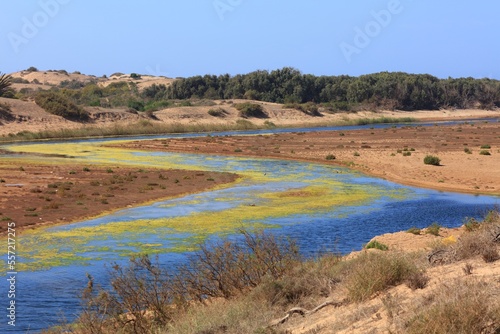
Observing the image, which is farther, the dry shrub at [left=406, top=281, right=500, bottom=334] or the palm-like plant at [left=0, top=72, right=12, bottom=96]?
the palm-like plant at [left=0, top=72, right=12, bottom=96]

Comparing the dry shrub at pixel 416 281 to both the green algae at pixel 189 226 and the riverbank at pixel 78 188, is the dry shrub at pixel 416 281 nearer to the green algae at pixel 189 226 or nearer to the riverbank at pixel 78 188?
the green algae at pixel 189 226

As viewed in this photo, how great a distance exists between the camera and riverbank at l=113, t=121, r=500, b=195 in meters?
35.2

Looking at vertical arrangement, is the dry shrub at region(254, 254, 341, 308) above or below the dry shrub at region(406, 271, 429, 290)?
below

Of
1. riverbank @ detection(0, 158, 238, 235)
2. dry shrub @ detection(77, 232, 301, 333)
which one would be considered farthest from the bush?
dry shrub @ detection(77, 232, 301, 333)

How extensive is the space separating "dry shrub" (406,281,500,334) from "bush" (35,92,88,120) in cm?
7141

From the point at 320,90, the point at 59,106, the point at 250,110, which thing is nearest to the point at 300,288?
the point at 59,106

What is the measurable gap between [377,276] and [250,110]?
82526 mm

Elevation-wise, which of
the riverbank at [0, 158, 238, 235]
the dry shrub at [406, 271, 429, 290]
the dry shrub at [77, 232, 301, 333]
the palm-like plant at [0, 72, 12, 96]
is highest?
the palm-like plant at [0, 72, 12, 96]

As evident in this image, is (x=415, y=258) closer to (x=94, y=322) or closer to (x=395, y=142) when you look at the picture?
(x=94, y=322)

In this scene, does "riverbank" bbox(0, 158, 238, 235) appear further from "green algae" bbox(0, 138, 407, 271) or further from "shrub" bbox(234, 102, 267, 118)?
"shrub" bbox(234, 102, 267, 118)

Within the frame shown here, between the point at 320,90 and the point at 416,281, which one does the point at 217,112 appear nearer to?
the point at 320,90

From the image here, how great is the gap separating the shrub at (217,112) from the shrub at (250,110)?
2296mm

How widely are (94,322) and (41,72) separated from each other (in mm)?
167764

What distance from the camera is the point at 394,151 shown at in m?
49.6
